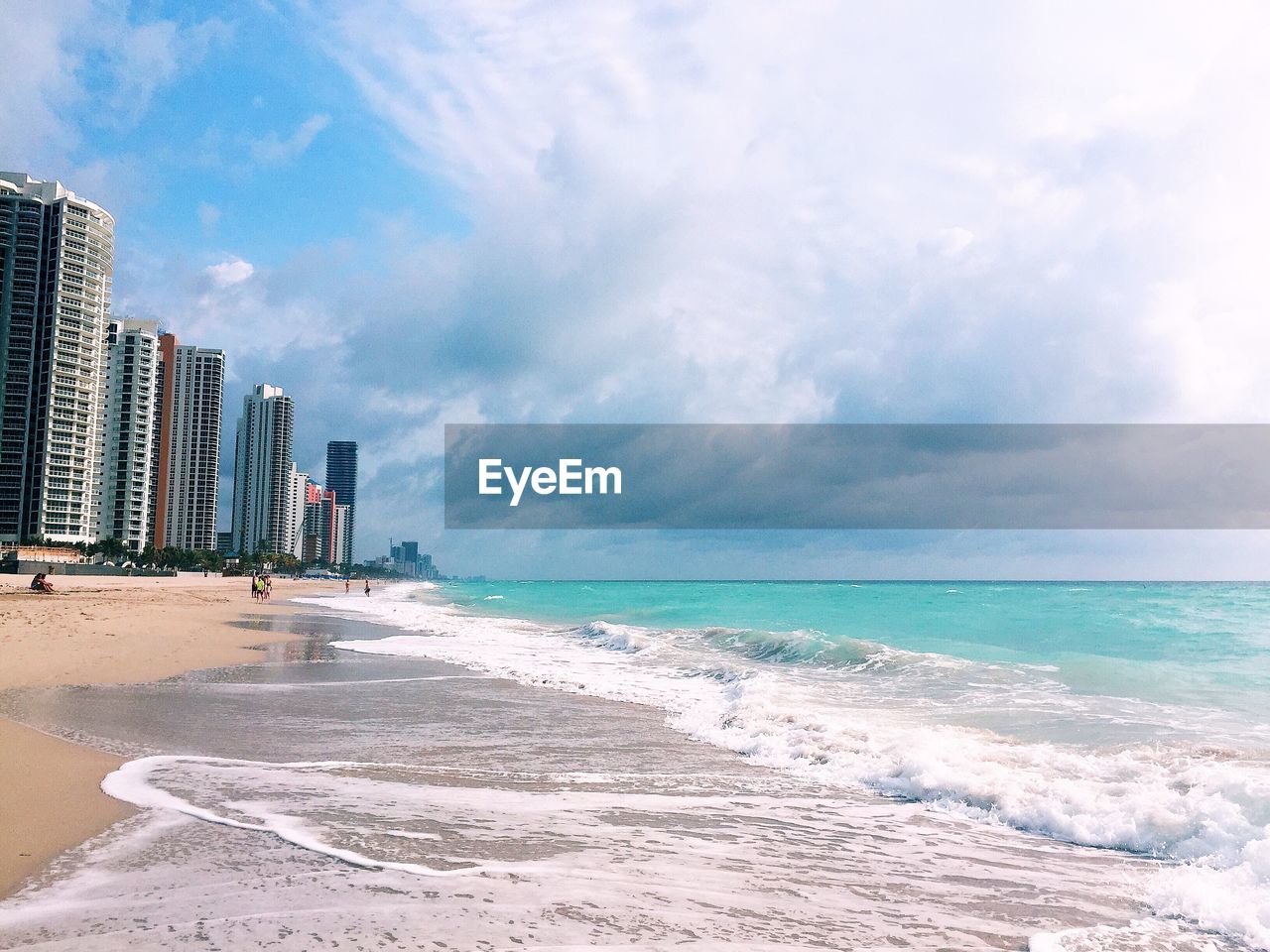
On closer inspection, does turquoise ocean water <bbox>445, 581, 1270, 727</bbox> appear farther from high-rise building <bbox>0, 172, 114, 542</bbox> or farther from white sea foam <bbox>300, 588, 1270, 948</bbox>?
high-rise building <bbox>0, 172, 114, 542</bbox>

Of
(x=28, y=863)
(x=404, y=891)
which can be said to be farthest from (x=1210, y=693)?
(x=28, y=863)

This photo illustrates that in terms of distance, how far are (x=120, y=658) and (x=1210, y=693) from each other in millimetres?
23584

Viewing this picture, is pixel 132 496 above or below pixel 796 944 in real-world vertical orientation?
above

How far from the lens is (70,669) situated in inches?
607

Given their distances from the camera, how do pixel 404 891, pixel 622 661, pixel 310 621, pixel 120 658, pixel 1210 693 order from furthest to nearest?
pixel 310 621
pixel 622 661
pixel 120 658
pixel 1210 693
pixel 404 891

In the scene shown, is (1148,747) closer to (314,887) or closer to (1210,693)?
(1210,693)

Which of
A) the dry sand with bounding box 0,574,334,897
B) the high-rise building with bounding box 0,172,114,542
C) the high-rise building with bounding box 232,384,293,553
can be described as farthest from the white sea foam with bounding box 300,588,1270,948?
the high-rise building with bounding box 232,384,293,553

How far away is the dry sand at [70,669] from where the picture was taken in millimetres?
6289

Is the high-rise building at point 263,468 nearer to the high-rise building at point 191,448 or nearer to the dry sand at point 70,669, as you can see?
the high-rise building at point 191,448

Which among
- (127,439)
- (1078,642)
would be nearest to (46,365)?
(127,439)

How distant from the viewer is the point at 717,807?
781 cm

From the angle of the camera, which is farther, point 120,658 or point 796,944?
point 120,658

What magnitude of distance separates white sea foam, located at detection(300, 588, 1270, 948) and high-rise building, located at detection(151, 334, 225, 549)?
165m

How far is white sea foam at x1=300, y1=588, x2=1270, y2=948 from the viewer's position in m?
6.18
